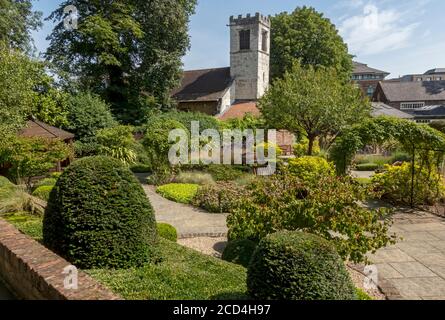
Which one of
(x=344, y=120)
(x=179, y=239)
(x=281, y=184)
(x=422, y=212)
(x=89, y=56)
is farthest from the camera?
(x=89, y=56)

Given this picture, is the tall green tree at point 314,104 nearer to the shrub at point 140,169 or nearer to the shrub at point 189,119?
the shrub at point 140,169

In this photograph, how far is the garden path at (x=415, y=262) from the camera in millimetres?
5898

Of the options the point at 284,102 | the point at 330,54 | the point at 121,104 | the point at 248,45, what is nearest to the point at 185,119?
the point at 121,104

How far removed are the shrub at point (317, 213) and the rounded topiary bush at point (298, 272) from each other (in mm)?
2410

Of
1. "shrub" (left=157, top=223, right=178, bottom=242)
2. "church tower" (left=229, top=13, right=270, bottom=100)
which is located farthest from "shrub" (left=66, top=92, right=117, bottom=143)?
"church tower" (left=229, top=13, right=270, bottom=100)

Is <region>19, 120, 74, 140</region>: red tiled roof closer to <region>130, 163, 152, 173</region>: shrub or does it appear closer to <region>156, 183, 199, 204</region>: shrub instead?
<region>130, 163, 152, 173</region>: shrub

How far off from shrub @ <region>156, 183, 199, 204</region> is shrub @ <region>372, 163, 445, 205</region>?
6396 millimetres

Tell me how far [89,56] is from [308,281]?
2512cm

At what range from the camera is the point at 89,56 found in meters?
24.7

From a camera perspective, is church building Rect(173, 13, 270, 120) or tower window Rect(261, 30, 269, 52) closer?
church building Rect(173, 13, 270, 120)

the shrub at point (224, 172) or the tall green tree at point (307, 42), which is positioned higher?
the tall green tree at point (307, 42)

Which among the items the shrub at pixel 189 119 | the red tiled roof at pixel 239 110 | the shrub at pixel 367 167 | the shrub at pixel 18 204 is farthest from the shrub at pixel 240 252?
the red tiled roof at pixel 239 110

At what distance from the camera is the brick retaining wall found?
11.1 feet

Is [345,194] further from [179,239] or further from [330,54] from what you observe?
[330,54]
